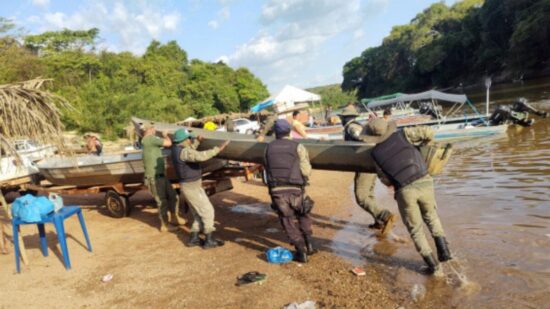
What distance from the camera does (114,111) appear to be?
29016 mm

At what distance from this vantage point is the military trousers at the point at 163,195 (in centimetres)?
701

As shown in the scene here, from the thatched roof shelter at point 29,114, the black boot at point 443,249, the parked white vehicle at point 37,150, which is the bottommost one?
the black boot at point 443,249

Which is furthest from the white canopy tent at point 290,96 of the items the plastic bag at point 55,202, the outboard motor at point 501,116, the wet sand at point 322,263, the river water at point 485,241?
the plastic bag at point 55,202

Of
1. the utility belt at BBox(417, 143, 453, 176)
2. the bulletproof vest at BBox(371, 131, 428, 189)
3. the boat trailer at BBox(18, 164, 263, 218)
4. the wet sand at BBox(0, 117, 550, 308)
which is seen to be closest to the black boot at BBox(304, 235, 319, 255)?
the wet sand at BBox(0, 117, 550, 308)

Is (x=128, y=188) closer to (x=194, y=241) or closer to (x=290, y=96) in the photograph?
(x=194, y=241)

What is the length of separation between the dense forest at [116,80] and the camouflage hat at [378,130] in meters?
9.69

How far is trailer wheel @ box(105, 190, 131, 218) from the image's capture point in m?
8.16

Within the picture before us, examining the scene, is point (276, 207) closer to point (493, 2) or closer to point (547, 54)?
point (547, 54)

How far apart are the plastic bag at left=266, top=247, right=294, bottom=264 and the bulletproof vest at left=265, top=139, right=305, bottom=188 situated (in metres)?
0.98

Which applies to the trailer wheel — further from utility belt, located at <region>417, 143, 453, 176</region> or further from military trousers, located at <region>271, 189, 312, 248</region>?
utility belt, located at <region>417, 143, 453, 176</region>

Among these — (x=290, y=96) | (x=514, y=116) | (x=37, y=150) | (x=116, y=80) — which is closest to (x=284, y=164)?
(x=37, y=150)

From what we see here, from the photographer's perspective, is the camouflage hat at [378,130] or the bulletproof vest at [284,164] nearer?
the camouflage hat at [378,130]

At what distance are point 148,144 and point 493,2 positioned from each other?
6090 centimetres

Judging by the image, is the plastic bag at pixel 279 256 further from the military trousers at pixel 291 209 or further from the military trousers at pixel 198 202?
the military trousers at pixel 198 202
